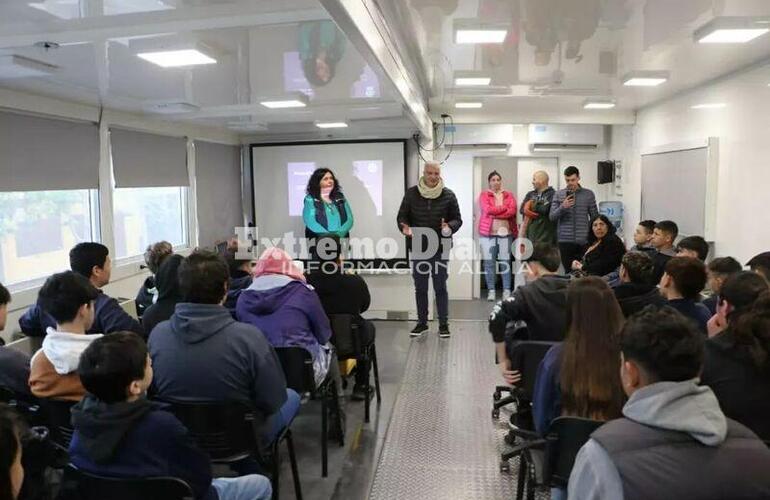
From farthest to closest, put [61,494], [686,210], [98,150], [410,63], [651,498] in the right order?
[686,210], [98,150], [410,63], [61,494], [651,498]

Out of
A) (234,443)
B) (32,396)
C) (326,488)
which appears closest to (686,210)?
(326,488)

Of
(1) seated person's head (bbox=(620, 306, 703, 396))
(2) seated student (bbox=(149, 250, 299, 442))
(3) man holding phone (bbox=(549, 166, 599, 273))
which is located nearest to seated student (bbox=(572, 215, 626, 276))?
(3) man holding phone (bbox=(549, 166, 599, 273))

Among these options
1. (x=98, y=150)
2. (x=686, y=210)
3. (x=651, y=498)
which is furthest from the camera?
(x=686, y=210)

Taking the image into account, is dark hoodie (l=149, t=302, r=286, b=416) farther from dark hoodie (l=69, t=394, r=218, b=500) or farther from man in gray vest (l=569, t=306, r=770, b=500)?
man in gray vest (l=569, t=306, r=770, b=500)

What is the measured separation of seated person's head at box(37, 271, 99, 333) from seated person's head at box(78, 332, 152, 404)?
25.8 inches

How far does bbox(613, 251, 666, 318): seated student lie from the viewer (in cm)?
288

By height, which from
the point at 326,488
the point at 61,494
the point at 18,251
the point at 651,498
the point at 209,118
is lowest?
the point at 326,488

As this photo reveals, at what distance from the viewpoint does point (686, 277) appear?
8.69 feet

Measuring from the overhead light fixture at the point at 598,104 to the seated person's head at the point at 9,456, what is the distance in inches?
215

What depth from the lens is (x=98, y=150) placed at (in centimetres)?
457

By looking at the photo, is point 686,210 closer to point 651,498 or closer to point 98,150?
point 651,498

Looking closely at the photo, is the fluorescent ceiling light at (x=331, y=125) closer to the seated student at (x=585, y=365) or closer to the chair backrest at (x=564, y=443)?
the seated student at (x=585, y=365)

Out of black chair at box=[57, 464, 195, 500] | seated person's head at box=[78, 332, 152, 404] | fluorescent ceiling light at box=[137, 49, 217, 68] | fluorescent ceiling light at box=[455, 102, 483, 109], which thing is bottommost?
black chair at box=[57, 464, 195, 500]

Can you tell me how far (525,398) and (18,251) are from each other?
3.53 meters
